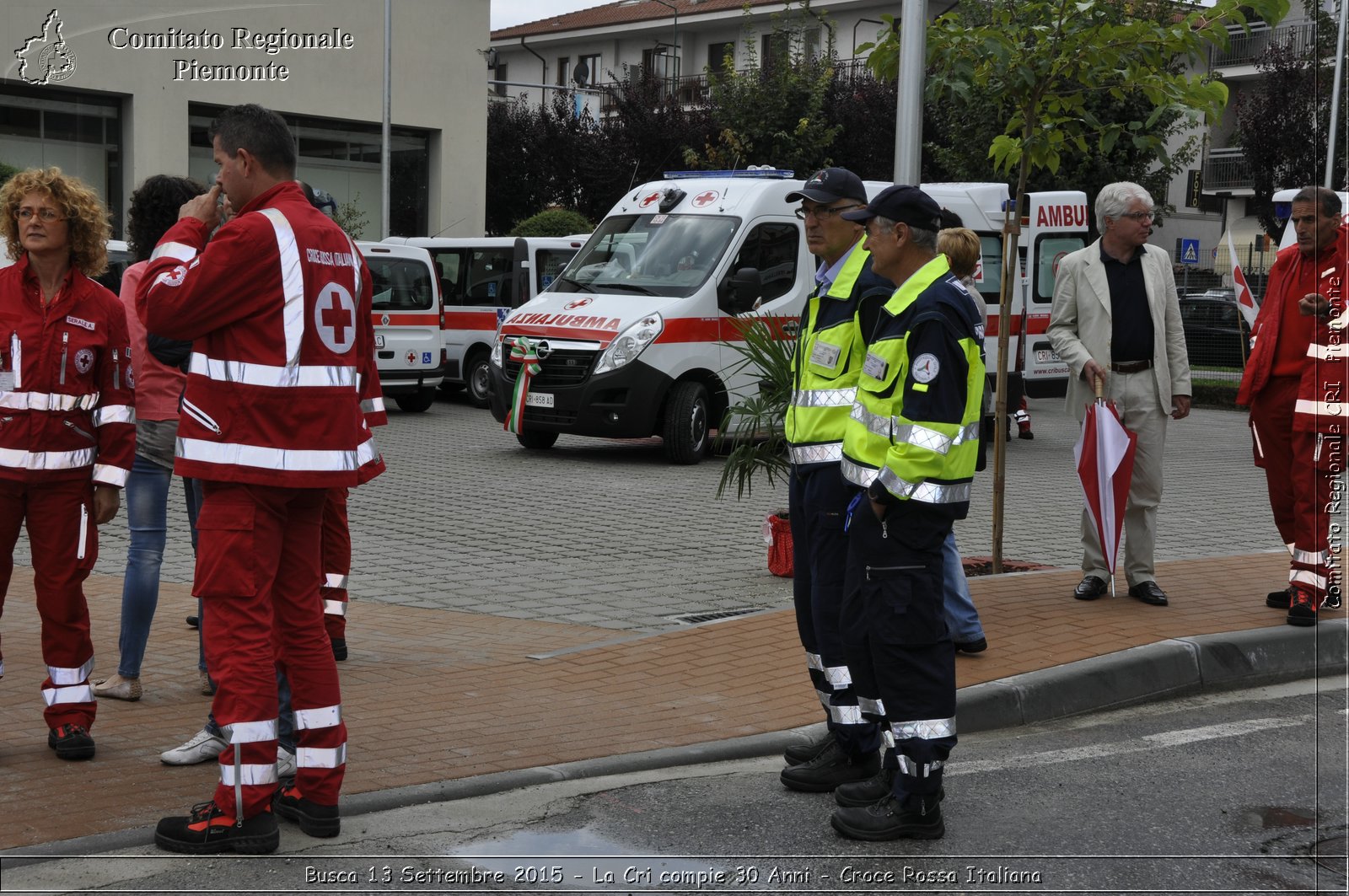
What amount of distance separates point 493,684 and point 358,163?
26.6m

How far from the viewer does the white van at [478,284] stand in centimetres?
2094

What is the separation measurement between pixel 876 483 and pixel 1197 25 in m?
4.77

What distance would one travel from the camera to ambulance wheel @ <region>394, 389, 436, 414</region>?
789 inches

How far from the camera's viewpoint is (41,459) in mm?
5008

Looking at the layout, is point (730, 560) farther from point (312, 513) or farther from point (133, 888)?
point (133, 888)

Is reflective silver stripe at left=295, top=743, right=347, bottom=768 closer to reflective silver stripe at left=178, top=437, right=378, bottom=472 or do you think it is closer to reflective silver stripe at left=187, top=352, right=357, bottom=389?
reflective silver stripe at left=178, top=437, right=378, bottom=472

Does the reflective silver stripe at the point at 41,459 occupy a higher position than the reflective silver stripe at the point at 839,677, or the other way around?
the reflective silver stripe at the point at 41,459

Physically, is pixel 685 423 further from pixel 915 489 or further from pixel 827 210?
pixel 915 489

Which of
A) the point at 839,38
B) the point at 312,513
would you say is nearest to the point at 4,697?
the point at 312,513

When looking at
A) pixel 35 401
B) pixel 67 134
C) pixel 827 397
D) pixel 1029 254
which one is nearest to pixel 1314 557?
pixel 827 397

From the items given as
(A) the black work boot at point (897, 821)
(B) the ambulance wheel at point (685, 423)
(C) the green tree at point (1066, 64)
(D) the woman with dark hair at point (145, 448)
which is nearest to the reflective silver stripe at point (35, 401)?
(D) the woman with dark hair at point (145, 448)

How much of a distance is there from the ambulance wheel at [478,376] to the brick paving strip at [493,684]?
12965 mm

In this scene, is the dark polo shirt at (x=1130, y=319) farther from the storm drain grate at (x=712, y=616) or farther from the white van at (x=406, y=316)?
the white van at (x=406, y=316)

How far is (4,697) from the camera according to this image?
575 cm
